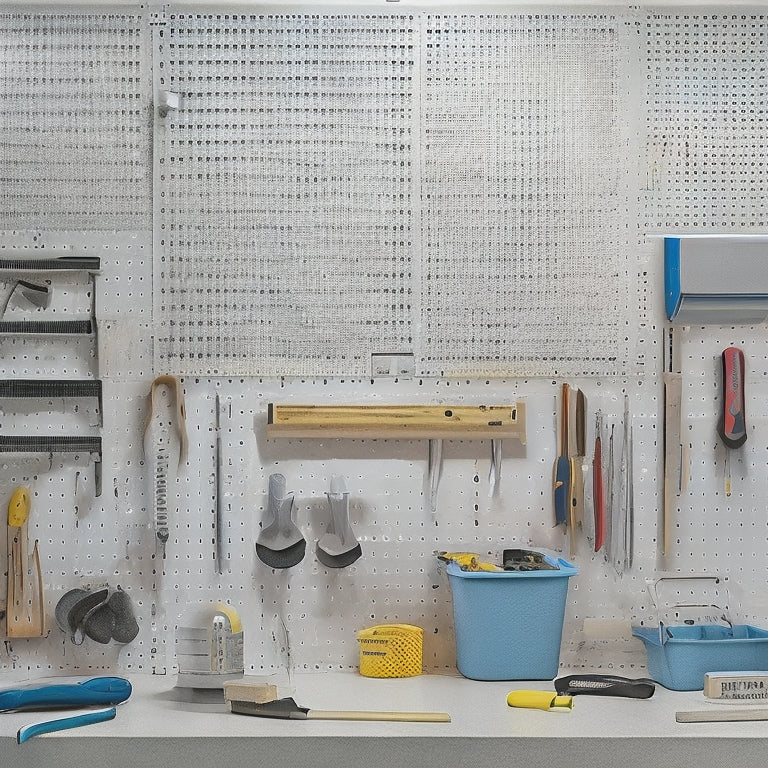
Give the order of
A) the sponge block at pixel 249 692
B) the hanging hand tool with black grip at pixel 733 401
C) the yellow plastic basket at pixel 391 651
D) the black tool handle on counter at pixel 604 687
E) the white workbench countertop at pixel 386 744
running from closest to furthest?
the white workbench countertop at pixel 386 744
the sponge block at pixel 249 692
the black tool handle on counter at pixel 604 687
the yellow plastic basket at pixel 391 651
the hanging hand tool with black grip at pixel 733 401

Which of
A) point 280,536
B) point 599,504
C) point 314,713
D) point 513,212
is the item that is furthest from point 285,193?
point 314,713

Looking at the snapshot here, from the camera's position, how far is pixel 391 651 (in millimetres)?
1973

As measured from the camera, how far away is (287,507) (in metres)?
2.03

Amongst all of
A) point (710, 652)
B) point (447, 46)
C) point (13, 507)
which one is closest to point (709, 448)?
point (710, 652)

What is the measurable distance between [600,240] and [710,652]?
931 mm

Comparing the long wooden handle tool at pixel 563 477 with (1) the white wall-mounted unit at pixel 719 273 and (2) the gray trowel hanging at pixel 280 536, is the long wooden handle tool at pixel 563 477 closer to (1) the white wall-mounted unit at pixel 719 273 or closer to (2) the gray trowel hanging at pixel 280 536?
(1) the white wall-mounted unit at pixel 719 273

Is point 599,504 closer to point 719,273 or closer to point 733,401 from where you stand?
point 733,401

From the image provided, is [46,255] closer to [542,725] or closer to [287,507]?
[287,507]

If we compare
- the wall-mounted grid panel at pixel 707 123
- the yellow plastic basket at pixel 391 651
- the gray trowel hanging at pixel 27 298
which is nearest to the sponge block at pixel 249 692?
the yellow plastic basket at pixel 391 651

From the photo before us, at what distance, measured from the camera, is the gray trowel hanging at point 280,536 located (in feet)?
6.63

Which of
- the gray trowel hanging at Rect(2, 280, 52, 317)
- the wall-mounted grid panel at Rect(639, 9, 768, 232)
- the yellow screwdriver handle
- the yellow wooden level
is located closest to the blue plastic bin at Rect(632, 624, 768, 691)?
the yellow wooden level

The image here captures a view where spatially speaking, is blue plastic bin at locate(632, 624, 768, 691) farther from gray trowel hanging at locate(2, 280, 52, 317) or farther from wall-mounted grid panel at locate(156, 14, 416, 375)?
gray trowel hanging at locate(2, 280, 52, 317)

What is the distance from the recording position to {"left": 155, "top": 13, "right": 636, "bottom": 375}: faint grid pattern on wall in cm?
208

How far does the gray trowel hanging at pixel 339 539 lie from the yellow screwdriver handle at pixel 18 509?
654mm
